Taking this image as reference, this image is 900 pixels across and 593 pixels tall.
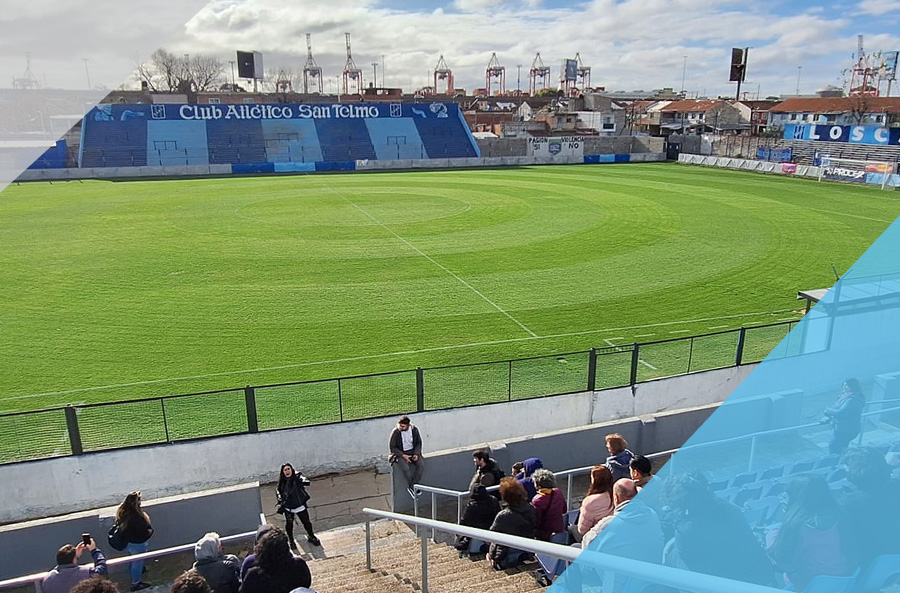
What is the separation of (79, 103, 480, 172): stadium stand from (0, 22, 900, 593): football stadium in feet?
70.8

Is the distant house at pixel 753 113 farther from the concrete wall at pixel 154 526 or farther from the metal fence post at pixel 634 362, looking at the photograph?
the concrete wall at pixel 154 526

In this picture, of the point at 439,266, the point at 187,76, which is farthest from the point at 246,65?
the point at 439,266

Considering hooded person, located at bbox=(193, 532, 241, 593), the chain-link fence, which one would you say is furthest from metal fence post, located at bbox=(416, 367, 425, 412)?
hooded person, located at bbox=(193, 532, 241, 593)

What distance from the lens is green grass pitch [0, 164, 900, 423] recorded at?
13359 millimetres

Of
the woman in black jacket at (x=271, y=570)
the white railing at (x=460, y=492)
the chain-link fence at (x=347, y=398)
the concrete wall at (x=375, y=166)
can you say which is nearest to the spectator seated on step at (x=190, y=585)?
the woman in black jacket at (x=271, y=570)

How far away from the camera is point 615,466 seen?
655 cm

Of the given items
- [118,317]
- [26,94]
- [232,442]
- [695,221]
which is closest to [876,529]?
[26,94]

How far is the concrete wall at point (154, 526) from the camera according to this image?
7.05 m

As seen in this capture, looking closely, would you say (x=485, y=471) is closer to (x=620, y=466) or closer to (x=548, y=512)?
(x=620, y=466)

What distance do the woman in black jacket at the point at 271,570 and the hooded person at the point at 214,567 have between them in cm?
48

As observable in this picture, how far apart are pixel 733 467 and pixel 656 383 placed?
4322 millimetres

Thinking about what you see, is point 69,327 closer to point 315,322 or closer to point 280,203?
point 315,322

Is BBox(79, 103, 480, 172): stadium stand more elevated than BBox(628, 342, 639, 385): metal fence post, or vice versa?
BBox(79, 103, 480, 172): stadium stand

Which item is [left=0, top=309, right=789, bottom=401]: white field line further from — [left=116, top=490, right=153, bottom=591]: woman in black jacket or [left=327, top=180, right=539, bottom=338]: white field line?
[left=116, top=490, right=153, bottom=591]: woman in black jacket
